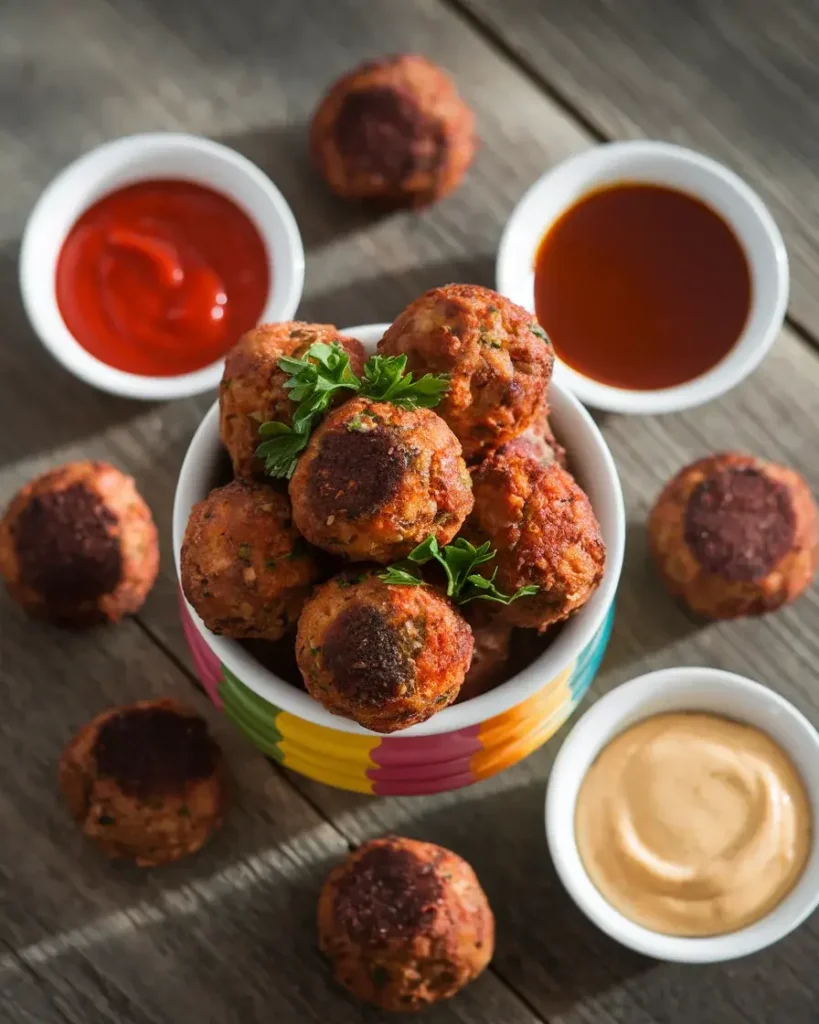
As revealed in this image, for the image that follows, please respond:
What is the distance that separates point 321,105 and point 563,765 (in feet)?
2.77

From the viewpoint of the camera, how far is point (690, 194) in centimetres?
154

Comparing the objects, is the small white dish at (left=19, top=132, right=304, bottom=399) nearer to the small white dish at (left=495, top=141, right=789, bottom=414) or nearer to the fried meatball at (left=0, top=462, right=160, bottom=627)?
the fried meatball at (left=0, top=462, right=160, bottom=627)

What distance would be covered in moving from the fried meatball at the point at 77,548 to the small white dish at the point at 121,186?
0.13m

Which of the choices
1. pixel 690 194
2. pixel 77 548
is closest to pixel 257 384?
pixel 77 548

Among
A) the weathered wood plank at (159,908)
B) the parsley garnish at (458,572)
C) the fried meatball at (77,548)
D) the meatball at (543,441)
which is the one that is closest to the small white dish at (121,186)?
the fried meatball at (77,548)

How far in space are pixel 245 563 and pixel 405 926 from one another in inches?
21.0

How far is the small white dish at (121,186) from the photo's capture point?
149 centimetres

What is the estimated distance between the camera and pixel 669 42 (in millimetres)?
1666

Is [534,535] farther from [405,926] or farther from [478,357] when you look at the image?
[405,926]

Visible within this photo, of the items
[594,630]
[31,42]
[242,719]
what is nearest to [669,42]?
[31,42]

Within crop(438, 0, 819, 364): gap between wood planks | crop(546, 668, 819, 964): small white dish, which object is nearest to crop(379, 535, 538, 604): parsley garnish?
crop(546, 668, 819, 964): small white dish

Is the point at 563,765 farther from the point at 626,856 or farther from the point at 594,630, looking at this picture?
the point at 594,630

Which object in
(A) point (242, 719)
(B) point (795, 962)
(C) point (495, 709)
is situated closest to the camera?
(C) point (495, 709)

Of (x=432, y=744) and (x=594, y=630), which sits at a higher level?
(x=594, y=630)
